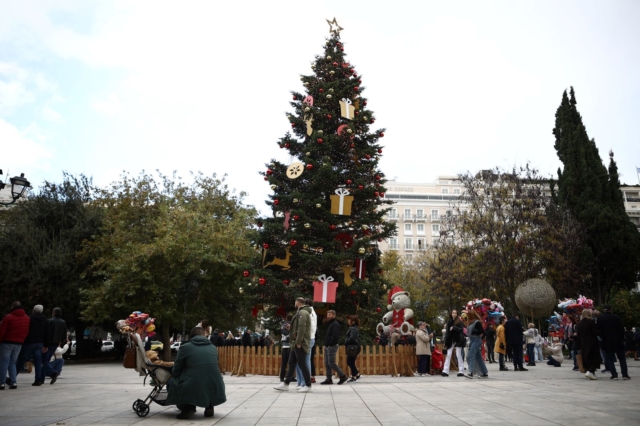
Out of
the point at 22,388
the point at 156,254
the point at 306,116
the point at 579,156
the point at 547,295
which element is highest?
the point at 579,156

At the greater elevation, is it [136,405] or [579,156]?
[579,156]

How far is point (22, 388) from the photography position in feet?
36.9

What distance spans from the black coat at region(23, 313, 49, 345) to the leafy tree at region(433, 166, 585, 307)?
23359 mm

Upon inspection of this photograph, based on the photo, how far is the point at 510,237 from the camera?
29172 millimetres

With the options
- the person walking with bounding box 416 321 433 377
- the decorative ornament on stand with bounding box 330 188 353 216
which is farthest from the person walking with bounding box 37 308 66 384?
the person walking with bounding box 416 321 433 377

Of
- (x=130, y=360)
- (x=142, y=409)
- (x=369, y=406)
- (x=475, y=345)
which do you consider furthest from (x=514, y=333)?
(x=142, y=409)

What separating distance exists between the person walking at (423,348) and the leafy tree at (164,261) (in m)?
→ 13.3

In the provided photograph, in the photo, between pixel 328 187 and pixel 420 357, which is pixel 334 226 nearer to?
pixel 328 187

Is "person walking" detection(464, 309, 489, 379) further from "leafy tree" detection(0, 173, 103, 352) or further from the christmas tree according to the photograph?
"leafy tree" detection(0, 173, 103, 352)

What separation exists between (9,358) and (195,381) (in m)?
6.65

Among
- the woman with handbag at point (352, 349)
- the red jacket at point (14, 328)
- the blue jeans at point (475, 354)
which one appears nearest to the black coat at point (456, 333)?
the blue jeans at point (475, 354)

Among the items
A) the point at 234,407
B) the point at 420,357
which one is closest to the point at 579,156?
the point at 420,357

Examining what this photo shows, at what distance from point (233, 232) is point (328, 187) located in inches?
442

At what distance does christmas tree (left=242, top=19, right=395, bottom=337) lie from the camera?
736 inches
